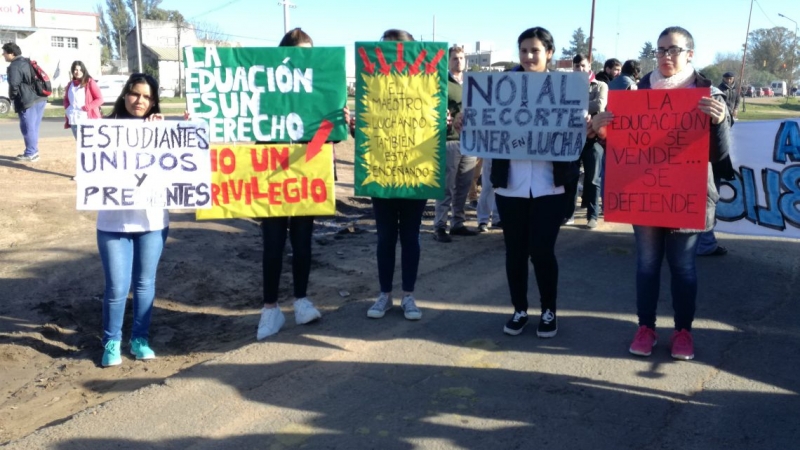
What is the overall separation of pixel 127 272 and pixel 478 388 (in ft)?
8.28

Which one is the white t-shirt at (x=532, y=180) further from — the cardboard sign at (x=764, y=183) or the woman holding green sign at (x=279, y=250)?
the cardboard sign at (x=764, y=183)

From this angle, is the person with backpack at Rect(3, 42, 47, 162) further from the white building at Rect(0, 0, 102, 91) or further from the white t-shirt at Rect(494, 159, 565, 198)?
the white building at Rect(0, 0, 102, 91)

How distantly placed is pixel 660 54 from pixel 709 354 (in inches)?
80.0

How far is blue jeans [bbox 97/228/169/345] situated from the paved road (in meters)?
0.50

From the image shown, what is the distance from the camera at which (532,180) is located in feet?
15.9

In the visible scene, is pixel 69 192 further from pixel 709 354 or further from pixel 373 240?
pixel 709 354

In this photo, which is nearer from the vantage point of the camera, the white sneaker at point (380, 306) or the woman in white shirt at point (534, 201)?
the woman in white shirt at point (534, 201)

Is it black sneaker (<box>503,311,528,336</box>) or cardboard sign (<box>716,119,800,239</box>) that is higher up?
cardboard sign (<box>716,119,800,239</box>)

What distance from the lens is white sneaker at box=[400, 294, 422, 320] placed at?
213 inches

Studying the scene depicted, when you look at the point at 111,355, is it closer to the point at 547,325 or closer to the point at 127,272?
the point at 127,272

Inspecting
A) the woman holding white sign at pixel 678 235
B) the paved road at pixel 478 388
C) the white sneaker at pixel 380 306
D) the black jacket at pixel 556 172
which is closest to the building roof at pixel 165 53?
the white sneaker at pixel 380 306

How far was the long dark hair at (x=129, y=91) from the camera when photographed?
4.89 meters

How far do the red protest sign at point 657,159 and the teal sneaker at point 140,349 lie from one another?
338cm

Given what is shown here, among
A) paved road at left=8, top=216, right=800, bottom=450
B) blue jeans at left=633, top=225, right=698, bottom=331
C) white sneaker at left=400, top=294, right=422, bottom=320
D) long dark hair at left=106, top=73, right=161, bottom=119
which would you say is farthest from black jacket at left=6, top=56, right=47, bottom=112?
blue jeans at left=633, top=225, right=698, bottom=331
